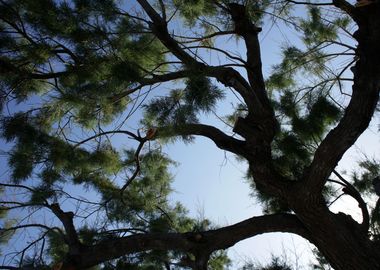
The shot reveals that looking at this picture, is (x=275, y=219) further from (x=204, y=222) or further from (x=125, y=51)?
(x=125, y=51)

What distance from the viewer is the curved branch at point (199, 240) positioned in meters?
1.90

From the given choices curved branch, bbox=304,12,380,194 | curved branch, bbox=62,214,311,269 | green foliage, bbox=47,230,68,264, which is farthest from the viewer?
green foliage, bbox=47,230,68,264

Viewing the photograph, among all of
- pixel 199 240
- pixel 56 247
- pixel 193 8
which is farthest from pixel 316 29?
pixel 56 247

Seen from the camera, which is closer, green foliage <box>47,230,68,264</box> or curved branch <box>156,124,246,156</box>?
curved branch <box>156,124,246,156</box>

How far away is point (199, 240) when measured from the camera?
6.26ft

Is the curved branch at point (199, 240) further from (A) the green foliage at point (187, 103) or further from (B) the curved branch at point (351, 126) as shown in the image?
(A) the green foliage at point (187, 103)

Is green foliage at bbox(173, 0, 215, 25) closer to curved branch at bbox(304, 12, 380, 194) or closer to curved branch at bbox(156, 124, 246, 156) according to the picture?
curved branch at bbox(156, 124, 246, 156)

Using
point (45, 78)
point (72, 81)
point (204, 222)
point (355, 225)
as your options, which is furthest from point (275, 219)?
point (45, 78)

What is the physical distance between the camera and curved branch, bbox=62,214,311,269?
190 centimetres

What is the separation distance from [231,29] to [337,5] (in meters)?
0.65

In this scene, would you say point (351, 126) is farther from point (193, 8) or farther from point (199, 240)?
point (193, 8)

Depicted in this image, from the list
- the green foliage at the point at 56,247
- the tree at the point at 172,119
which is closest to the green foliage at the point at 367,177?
the tree at the point at 172,119

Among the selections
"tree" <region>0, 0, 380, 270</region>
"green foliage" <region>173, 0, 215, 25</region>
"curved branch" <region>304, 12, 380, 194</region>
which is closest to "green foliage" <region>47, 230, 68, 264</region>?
"tree" <region>0, 0, 380, 270</region>

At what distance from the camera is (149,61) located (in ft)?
7.93
